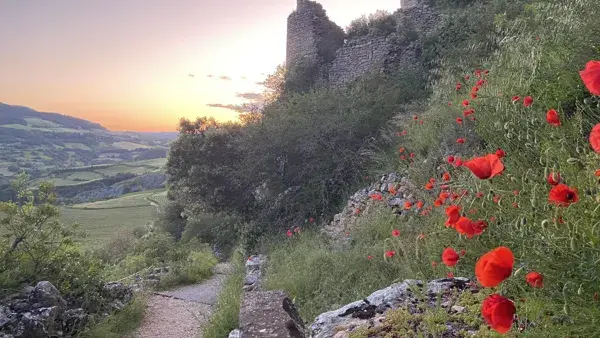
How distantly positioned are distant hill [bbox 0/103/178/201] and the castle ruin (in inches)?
567

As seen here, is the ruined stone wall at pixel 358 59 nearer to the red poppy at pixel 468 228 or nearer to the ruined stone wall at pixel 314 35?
the ruined stone wall at pixel 314 35

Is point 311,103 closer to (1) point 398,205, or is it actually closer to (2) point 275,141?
(2) point 275,141

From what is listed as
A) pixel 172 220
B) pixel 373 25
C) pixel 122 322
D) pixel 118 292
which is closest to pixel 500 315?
pixel 122 322

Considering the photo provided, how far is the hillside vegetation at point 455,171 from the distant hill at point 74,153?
59.9ft

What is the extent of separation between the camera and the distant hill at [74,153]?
116 feet

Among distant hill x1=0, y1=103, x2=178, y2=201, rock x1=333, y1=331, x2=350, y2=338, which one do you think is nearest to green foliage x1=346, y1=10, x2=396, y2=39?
rock x1=333, y1=331, x2=350, y2=338

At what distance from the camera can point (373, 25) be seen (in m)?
13.8

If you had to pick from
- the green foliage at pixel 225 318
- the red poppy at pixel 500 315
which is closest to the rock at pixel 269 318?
the red poppy at pixel 500 315

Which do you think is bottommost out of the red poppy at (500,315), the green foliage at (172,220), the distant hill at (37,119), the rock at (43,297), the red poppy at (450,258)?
the green foliage at (172,220)

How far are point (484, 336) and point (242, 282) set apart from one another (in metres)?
4.85

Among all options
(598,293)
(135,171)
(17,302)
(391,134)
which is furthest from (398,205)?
(135,171)

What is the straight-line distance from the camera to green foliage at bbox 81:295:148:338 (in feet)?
17.5

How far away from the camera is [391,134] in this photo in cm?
771

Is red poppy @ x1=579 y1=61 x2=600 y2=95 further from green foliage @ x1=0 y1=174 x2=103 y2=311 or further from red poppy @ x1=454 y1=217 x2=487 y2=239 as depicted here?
green foliage @ x1=0 y1=174 x2=103 y2=311
